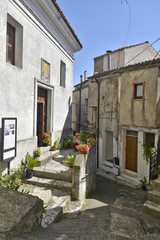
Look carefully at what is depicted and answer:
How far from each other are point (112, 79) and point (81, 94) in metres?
9.64

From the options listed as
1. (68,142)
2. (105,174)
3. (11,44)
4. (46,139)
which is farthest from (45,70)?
(105,174)

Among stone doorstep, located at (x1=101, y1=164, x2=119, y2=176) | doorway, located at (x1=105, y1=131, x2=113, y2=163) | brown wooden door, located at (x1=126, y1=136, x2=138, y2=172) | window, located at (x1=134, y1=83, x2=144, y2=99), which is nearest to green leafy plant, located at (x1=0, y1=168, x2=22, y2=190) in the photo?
stone doorstep, located at (x1=101, y1=164, x2=119, y2=176)

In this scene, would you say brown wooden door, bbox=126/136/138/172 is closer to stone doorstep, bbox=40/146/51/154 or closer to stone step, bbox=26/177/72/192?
stone doorstep, bbox=40/146/51/154

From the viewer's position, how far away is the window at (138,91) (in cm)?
965

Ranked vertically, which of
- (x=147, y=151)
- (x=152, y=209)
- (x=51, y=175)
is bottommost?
(x=152, y=209)

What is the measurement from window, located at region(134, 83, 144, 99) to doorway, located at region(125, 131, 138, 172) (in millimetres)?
2249

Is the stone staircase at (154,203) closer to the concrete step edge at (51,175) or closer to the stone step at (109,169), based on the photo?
the concrete step edge at (51,175)

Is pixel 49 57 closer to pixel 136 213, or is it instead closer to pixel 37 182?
pixel 37 182

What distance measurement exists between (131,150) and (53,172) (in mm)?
5779

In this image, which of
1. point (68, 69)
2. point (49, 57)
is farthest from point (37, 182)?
point (68, 69)

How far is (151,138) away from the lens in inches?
370

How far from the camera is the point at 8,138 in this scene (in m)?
5.73

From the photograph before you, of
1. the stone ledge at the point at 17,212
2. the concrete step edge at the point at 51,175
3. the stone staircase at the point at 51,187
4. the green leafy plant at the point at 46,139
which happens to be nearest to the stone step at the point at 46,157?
the stone staircase at the point at 51,187

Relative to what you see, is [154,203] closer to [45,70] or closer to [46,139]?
[46,139]
